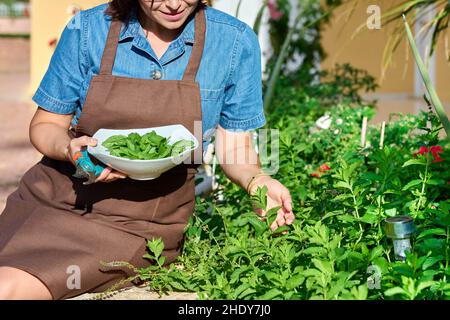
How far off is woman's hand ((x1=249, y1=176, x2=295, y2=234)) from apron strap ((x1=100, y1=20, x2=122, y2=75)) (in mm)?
618

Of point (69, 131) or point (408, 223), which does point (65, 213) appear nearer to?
point (69, 131)

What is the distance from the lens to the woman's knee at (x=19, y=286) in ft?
8.67

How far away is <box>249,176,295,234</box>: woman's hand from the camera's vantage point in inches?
115

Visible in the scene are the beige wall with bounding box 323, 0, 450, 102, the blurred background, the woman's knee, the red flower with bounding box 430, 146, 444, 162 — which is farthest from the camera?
the beige wall with bounding box 323, 0, 450, 102

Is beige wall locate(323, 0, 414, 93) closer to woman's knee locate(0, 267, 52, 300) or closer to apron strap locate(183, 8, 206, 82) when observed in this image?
apron strap locate(183, 8, 206, 82)

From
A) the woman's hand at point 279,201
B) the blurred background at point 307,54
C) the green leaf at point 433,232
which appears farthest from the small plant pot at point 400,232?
the blurred background at point 307,54

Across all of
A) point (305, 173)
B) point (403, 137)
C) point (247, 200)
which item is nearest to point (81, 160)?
point (247, 200)

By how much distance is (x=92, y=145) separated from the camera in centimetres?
272

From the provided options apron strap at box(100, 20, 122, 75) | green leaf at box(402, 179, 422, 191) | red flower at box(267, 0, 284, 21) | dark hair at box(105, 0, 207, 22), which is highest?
dark hair at box(105, 0, 207, 22)

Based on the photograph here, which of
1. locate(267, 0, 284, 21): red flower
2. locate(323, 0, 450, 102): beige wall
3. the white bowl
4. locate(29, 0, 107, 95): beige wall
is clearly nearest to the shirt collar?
the white bowl

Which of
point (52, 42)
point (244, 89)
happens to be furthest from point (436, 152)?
point (52, 42)

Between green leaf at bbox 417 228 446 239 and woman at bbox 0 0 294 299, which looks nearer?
green leaf at bbox 417 228 446 239

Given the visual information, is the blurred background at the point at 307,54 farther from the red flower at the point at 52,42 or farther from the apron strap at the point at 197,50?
the apron strap at the point at 197,50

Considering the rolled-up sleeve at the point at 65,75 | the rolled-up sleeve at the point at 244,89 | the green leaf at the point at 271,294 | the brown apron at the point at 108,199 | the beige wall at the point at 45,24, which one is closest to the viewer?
the green leaf at the point at 271,294
